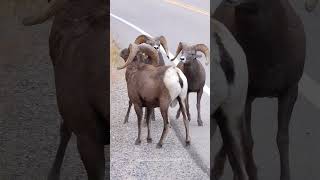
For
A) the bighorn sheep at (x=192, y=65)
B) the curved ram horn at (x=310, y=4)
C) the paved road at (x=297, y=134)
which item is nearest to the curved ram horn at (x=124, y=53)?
the bighorn sheep at (x=192, y=65)

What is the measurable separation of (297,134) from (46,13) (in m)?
1.53

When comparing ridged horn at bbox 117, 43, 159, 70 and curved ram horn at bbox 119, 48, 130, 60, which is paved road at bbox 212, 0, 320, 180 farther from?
curved ram horn at bbox 119, 48, 130, 60

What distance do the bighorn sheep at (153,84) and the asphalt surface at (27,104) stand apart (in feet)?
1.10

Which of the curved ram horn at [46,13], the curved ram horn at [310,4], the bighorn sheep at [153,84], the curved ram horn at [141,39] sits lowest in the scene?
the bighorn sheep at [153,84]

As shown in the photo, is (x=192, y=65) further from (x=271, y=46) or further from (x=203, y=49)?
(x=271, y=46)

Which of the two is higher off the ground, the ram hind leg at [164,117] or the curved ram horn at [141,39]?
the curved ram horn at [141,39]

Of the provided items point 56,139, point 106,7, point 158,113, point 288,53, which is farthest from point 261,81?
point 56,139

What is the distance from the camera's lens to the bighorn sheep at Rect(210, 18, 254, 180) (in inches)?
140

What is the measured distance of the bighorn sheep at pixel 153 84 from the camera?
3516mm

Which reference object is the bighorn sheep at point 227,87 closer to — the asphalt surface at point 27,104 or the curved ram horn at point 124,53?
the curved ram horn at point 124,53

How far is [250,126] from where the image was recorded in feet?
12.1

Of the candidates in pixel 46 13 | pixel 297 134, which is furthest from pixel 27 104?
pixel 297 134

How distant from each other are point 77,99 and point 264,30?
108 cm

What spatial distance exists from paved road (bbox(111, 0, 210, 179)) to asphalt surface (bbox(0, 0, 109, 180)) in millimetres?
176
